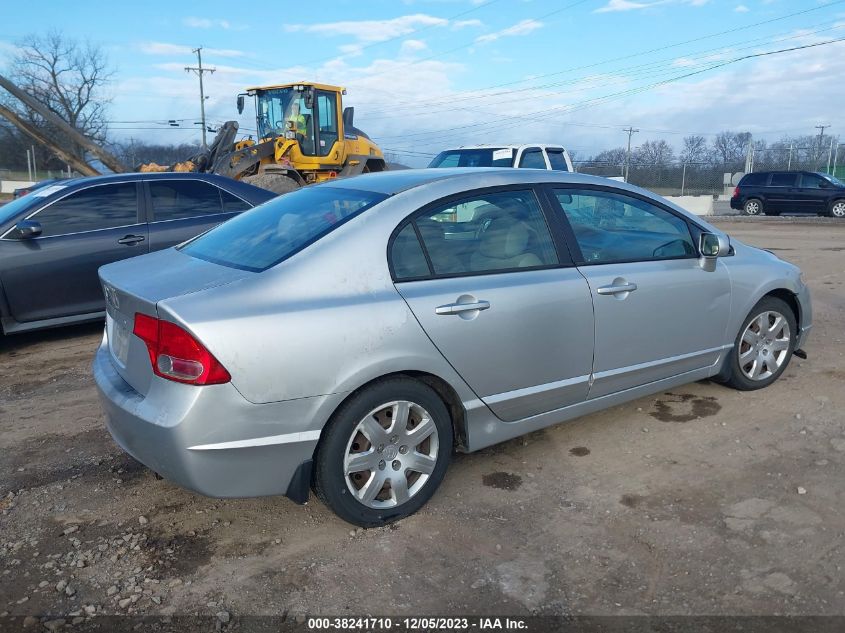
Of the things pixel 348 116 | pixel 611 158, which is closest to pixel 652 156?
pixel 611 158

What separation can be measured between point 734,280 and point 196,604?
146 inches

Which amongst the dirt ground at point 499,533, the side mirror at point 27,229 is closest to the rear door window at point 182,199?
the side mirror at point 27,229

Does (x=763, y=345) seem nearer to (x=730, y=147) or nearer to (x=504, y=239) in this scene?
(x=504, y=239)

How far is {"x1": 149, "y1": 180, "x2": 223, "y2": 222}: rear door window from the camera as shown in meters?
6.84

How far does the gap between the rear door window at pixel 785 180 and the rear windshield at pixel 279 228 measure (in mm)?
23914

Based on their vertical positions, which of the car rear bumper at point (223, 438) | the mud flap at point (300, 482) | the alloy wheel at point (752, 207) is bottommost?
the mud flap at point (300, 482)

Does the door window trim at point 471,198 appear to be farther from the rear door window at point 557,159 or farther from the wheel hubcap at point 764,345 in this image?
the rear door window at point 557,159

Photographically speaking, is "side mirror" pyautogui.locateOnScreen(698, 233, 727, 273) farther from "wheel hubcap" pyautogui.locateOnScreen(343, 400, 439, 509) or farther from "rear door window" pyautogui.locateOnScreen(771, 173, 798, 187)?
"rear door window" pyautogui.locateOnScreen(771, 173, 798, 187)

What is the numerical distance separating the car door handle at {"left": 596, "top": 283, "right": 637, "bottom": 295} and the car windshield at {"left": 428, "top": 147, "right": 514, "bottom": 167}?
9075 millimetres

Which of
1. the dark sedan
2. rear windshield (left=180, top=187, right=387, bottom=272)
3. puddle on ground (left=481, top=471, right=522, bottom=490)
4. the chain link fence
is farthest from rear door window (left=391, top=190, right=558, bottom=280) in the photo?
the chain link fence

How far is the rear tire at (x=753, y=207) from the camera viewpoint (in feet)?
79.0

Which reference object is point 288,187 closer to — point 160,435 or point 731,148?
point 160,435

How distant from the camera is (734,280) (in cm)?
446

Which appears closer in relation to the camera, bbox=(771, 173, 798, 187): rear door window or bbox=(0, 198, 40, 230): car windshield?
bbox=(0, 198, 40, 230): car windshield
